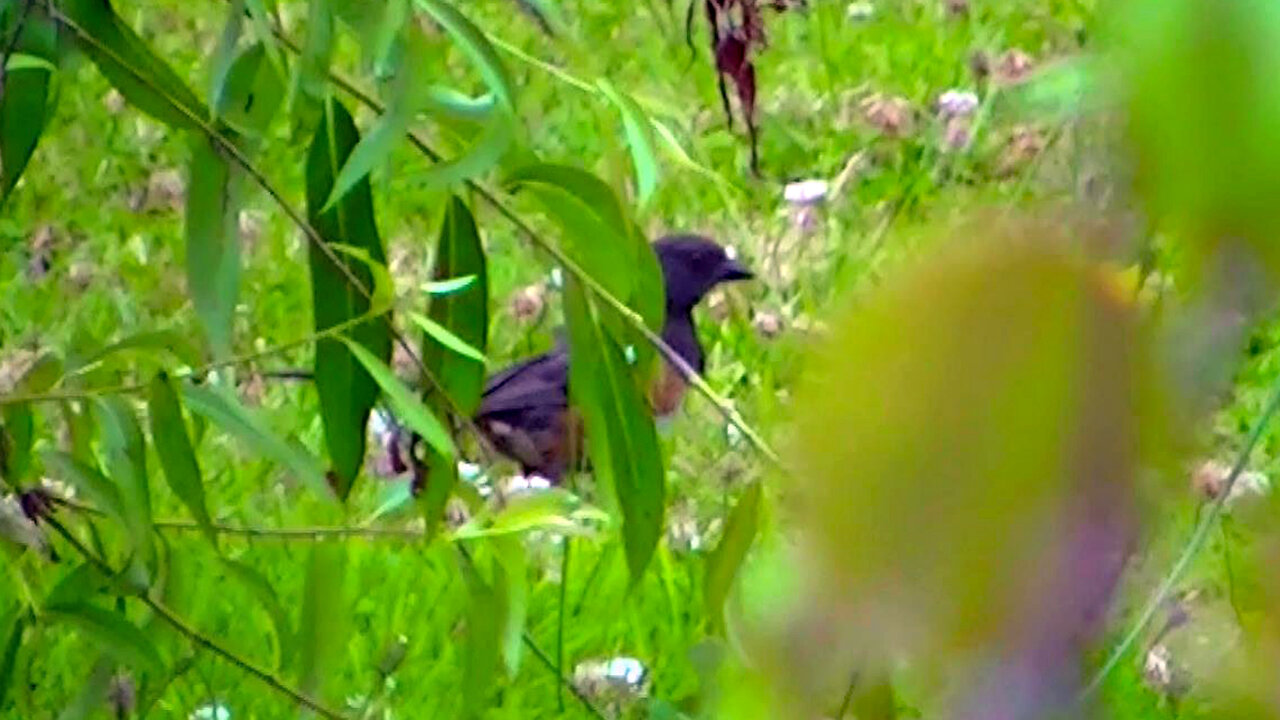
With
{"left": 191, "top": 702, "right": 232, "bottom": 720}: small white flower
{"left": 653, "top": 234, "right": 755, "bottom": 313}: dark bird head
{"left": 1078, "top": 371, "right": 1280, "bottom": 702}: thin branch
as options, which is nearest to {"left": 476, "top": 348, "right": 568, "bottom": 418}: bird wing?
{"left": 653, "top": 234, "right": 755, "bottom": 313}: dark bird head

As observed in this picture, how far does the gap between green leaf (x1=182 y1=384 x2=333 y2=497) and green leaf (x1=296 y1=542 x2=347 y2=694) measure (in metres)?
0.10

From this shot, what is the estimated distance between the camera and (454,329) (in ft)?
5.61

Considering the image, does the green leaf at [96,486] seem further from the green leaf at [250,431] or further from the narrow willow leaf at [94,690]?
the narrow willow leaf at [94,690]

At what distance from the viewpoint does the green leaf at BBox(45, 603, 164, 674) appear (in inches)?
65.0

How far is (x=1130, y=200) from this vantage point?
1.56 ft

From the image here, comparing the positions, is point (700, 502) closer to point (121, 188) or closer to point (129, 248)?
point (129, 248)

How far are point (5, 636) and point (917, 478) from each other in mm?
1367

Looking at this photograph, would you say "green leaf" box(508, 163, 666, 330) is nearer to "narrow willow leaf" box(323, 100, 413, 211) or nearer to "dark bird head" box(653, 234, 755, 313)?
"narrow willow leaf" box(323, 100, 413, 211)

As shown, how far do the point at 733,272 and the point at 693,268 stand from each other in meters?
0.09

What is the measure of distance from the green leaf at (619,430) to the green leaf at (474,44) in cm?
16

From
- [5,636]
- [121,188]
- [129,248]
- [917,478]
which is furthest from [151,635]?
[121,188]

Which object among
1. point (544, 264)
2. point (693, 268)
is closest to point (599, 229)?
point (544, 264)

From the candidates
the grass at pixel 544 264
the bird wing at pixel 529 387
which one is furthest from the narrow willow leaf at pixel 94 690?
the bird wing at pixel 529 387

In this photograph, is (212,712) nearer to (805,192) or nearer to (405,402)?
(405,402)
